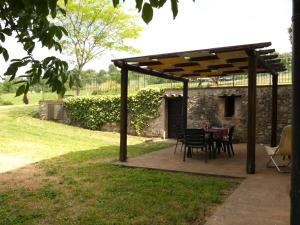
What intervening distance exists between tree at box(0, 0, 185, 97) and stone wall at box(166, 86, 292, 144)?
11.6 m

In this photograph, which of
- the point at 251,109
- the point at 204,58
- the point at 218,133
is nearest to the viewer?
the point at 251,109

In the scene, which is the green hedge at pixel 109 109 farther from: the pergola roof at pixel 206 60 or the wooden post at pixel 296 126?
the wooden post at pixel 296 126

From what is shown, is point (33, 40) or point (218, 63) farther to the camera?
point (218, 63)

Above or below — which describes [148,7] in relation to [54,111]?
above

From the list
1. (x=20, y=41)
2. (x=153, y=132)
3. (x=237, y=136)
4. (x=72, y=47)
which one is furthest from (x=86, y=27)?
(x=20, y=41)

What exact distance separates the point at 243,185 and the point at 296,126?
5127 millimetres

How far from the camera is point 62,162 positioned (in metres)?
9.05

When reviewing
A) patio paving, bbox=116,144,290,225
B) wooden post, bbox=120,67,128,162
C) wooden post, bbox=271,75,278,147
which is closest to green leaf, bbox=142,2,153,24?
patio paving, bbox=116,144,290,225

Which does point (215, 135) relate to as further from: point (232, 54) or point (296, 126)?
point (296, 126)

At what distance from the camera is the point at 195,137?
853cm

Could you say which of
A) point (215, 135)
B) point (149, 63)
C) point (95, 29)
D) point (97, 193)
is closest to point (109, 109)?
point (149, 63)

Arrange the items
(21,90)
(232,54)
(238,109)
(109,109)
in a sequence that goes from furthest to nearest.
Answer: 1. (109,109)
2. (238,109)
3. (232,54)
4. (21,90)

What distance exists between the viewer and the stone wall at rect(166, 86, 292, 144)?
42.0ft

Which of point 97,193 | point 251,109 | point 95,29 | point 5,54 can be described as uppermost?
point 95,29
